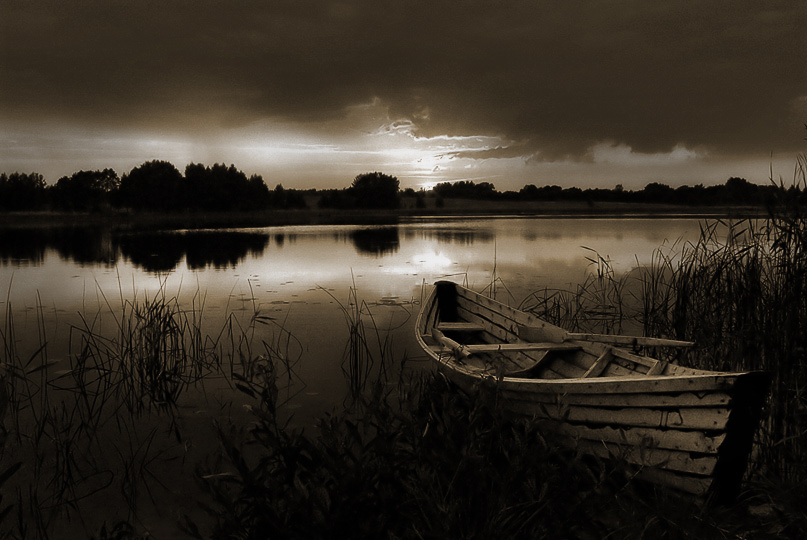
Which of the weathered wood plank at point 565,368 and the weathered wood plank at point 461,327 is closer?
the weathered wood plank at point 565,368

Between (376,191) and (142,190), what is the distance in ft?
128

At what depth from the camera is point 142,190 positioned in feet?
249

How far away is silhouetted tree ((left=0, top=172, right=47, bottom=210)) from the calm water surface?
6053 centimetres

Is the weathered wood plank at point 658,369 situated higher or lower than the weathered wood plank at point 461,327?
higher

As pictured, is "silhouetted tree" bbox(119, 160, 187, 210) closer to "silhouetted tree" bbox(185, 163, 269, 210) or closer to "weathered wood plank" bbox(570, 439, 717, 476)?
"silhouetted tree" bbox(185, 163, 269, 210)

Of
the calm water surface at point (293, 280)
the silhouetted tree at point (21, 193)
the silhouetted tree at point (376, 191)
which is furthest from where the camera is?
the silhouetted tree at point (376, 191)

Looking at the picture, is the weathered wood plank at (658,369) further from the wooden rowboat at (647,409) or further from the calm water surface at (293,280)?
the calm water surface at (293,280)

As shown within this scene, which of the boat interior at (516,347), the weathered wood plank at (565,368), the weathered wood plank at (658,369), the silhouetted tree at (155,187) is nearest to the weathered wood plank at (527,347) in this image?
the boat interior at (516,347)

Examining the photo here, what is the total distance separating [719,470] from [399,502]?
201 centimetres

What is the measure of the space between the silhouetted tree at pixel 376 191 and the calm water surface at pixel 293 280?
65.9 metres

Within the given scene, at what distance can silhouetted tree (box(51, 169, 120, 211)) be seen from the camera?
77438 millimetres

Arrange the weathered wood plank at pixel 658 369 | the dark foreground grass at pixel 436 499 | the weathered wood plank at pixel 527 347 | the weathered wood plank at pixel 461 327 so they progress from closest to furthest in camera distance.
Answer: the dark foreground grass at pixel 436 499 → the weathered wood plank at pixel 658 369 → the weathered wood plank at pixel 527 347 → the weathered wood plank at pixel 461 327

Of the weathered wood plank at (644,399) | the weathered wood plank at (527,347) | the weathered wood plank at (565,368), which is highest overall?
the weathered wood plank at (644,399)

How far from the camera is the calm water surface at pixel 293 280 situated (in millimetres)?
8117
